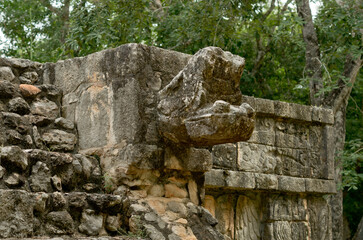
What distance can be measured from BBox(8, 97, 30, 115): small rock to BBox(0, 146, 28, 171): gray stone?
0.68 meters

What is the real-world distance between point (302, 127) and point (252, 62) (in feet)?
17.2

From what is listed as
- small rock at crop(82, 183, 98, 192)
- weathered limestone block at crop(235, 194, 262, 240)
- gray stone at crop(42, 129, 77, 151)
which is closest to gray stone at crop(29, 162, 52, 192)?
small rock at crop(82, 183, 98, 192)

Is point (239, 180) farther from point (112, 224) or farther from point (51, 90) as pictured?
point (112, 224)

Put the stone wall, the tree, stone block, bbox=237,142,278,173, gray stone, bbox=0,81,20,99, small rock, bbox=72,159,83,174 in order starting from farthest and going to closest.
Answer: the tree
stone block, bbox=237,142,278,173
the stone wall
gray stone, bbox=0,81,20,99
small rock, bbox=72,159,83,174

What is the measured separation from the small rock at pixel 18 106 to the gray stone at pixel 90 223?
102 centimetres

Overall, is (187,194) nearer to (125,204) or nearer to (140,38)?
(125,204)

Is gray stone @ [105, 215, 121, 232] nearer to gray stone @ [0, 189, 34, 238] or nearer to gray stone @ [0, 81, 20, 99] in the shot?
gray stone @ [0, 189, 34, 238]

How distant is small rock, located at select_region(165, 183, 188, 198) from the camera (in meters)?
4.43

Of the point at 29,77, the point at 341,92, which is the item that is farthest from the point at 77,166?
the point at 341,92

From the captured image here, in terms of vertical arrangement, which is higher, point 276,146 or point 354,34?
point 354,34

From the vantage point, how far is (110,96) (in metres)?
4.45

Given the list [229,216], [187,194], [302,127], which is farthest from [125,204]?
[302,127]

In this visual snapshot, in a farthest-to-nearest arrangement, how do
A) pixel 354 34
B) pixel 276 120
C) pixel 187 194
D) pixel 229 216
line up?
pixel 354 34, pixel 276 120, pixel 229 216, pixel 187 194

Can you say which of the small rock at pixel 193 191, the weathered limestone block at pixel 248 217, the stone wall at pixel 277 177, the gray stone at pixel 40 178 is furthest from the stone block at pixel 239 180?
the gray stone at pixel 40 178
